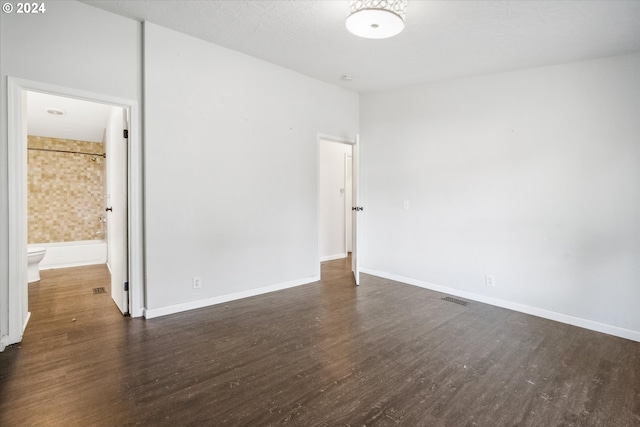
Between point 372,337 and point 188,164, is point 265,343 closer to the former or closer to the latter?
point 372,337

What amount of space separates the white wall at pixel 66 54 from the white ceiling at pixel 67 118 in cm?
128

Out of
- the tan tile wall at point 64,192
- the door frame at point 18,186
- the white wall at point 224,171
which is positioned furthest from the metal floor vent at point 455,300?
the tan tile wall at point 64,192

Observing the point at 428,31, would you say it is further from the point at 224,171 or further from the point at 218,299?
the point at 218,299

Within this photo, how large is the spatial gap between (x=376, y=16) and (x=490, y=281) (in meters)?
3.13

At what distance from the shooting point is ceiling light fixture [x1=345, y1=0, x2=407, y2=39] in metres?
2.21

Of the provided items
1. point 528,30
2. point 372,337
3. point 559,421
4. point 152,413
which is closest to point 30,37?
point 152,413

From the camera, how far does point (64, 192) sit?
19.0ft

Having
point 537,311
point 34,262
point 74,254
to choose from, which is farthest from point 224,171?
point 74,254

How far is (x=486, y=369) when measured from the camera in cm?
225

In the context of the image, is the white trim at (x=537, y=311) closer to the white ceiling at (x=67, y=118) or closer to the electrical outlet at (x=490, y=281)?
the electrical outlet at (x=490, y=281)

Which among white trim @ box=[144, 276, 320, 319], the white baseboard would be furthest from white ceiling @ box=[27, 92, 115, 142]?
→ the white baseboard

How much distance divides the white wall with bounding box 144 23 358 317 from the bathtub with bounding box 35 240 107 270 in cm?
349

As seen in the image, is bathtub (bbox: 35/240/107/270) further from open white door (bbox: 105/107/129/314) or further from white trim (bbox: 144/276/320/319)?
white trim (bbox: 144/276/320/319)

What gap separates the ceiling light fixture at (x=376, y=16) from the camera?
221 cm
